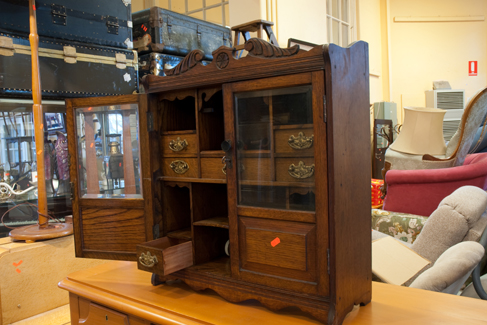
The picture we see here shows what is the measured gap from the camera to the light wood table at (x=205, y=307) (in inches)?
52.2

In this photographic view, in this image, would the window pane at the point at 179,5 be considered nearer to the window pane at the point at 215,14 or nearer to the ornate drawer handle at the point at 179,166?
the window pane at the point at 215,14

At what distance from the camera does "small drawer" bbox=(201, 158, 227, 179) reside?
1.54 meters

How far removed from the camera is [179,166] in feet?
5.55

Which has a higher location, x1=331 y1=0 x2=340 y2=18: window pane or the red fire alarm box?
x1=331 y1=0 x2=340 y2=18: window pane

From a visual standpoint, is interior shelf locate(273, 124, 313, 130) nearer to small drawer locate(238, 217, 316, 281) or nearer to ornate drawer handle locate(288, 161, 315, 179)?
ornate drawer handle locate(288, 161, 315, 179)

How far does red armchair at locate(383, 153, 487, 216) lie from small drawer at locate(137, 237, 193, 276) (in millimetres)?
2275

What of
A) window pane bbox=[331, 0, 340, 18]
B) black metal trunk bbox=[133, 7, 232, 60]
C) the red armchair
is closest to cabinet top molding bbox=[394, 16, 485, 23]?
window pane bbox=[331, 0, 340, 18]

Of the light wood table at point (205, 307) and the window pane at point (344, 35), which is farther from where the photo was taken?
the window pane at point (344, 35)

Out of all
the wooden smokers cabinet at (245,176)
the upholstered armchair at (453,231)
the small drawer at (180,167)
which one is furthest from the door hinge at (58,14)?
the upholstered armchair at (453,231)

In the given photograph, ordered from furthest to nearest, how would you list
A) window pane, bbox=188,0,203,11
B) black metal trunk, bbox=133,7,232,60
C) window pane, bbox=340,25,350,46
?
window pane, bbox=340,25,350,46 < window pane, bbox=188,0,203,11 < black metal trunk, bbox=133,7,232,60

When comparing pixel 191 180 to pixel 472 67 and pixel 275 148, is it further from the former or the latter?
pixel 472 67

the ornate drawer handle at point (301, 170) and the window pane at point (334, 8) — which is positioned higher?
the window pane at point (334, 8)

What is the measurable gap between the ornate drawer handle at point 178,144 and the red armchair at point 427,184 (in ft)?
7.40

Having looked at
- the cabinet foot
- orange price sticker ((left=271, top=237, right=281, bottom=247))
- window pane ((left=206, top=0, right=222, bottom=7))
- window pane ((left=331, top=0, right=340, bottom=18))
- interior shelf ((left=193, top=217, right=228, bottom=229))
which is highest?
window pane ((left=331, top=0, right=340, bottom=18))
